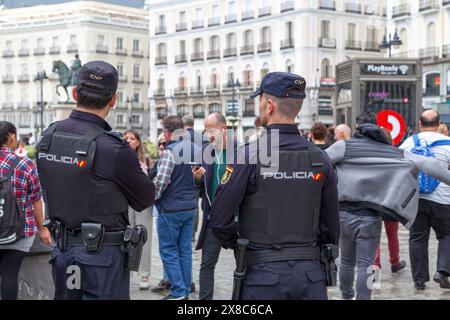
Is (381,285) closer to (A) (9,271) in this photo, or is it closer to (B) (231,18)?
(A) (9,271)

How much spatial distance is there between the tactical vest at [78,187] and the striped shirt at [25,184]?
1.80 metres

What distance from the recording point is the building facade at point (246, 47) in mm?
59125

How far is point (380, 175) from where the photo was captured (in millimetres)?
6840

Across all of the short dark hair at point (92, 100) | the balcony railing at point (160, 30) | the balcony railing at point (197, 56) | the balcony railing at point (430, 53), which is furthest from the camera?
the balcony railing at point (160, 30)

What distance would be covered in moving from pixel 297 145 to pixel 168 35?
6840 centimetres

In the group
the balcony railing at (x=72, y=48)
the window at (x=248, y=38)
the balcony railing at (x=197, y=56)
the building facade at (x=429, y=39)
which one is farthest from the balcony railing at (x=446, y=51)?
the balcony railing at (x=72, y=48)

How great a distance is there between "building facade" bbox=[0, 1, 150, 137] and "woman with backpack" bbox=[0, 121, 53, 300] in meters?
69.2

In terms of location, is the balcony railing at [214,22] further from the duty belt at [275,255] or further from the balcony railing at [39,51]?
the duty belt at [275,255]

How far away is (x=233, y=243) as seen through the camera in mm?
4328

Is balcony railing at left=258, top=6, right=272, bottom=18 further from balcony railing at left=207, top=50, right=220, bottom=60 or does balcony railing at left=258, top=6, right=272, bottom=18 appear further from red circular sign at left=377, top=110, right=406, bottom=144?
red circular sign at left=377, top=110, right=406, bottom=144

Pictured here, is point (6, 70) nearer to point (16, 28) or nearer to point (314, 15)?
point (16, 28)

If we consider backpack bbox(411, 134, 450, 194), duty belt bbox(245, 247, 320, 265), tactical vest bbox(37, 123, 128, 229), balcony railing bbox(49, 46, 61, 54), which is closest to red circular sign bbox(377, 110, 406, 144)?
backpack bbox(411, 134, 450, 194)

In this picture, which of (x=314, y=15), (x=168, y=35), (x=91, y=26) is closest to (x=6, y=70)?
(x=91, y=26)

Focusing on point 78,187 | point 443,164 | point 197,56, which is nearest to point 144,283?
point 443,164
